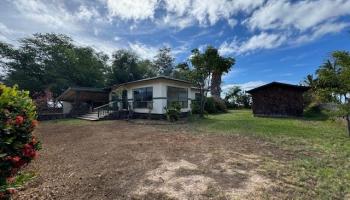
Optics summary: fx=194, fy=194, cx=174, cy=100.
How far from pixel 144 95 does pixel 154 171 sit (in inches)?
490

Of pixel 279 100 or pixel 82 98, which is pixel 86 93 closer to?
pixel 82 98

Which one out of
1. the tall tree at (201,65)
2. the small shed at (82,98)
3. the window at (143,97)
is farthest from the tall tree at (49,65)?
Answer: the tall tree at (201,65)

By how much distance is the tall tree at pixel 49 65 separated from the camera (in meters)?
25.7

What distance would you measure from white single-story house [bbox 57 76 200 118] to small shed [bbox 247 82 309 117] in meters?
6.46

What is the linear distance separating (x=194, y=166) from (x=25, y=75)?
97.6 ft

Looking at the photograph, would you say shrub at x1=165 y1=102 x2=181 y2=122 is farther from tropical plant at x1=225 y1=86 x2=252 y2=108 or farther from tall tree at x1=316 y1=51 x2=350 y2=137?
tropical plant at x1=225 y1=86 x2=252 y2=108

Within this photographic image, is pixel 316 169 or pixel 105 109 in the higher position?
pixel 105 109

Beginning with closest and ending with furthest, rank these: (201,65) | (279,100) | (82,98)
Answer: (201,65) < (279,100) < (82,98)

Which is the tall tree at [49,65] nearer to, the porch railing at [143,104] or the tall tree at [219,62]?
the porch railing at [143,104]

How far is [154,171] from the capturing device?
4.30 metres

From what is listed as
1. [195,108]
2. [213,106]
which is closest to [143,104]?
[195,108]

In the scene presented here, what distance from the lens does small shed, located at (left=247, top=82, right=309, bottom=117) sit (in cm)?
1658

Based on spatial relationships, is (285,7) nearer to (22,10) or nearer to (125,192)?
(125,192)

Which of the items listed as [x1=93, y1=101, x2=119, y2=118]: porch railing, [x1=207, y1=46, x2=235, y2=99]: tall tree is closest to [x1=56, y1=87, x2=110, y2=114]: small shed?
[x1=93, y1=101, x2=119, y2=118]: porch railing
